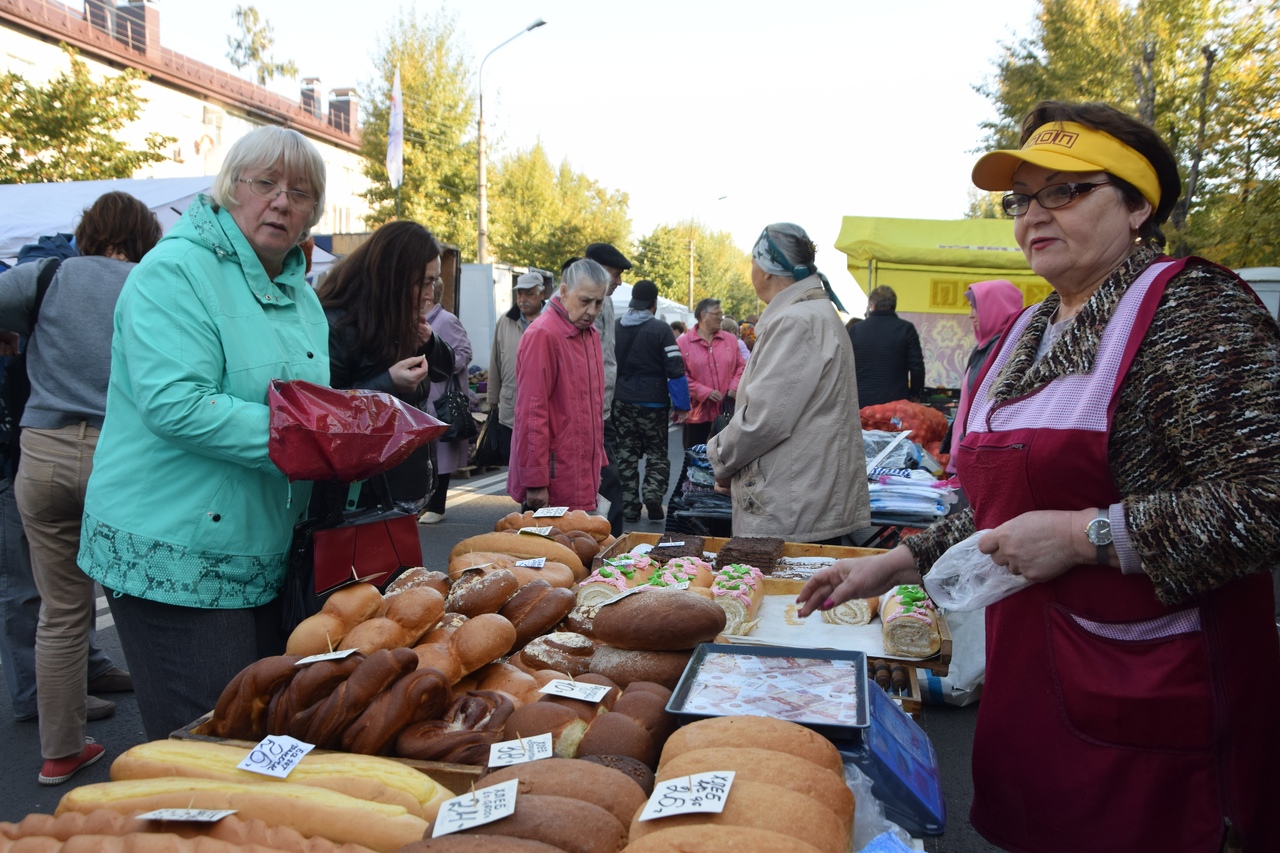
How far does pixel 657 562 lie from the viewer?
3.53 m

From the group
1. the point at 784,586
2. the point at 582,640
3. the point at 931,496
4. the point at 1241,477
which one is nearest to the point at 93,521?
the point at 582,640

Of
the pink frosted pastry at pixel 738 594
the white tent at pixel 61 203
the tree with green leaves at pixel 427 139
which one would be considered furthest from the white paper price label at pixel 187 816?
the tree with green leaves at pixel 427 139

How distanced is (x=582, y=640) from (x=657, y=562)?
104 cm

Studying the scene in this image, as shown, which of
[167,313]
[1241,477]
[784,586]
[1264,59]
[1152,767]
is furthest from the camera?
[1264,59]

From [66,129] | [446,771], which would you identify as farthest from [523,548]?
[66,129]

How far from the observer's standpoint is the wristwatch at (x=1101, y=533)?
5.03 feet

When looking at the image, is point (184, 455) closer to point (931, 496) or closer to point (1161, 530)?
point (1161, 530)

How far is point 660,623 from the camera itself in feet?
7.49

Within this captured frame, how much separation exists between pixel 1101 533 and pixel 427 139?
30437 millimetres

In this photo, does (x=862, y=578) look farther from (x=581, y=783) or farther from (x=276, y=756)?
(x=276, y=756)

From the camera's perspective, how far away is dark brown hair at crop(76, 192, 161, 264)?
371 cm

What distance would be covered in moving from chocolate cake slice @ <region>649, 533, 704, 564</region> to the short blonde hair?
1927 mm

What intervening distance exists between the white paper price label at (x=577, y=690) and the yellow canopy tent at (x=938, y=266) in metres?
8.28

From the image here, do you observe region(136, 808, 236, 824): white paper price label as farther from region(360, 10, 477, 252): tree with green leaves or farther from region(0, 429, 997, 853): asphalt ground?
region(360, 10, 477, 252): tree with green leaves
